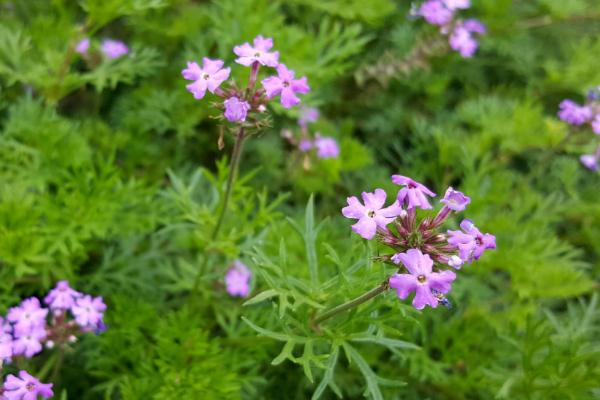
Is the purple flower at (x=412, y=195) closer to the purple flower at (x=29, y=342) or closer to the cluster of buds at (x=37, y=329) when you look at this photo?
the cluster of buds at (x=37, y=329)

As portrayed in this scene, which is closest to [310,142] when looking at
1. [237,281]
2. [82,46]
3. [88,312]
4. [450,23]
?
[237,281]

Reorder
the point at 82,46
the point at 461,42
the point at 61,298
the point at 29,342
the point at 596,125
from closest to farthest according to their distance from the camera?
the point at 29,342 < the point at 61,298 < the point at 596,125 < the point at 82,46 < the point at 461,42

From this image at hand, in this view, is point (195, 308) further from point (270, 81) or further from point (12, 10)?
point (12, 10)

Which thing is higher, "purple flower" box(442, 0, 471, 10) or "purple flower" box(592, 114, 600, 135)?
"purple flower" box(442, 0, 471, 10)

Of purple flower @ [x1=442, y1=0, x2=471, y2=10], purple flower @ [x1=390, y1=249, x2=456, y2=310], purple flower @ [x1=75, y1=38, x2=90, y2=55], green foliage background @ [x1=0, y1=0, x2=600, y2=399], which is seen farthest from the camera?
purple flower @ [x1=442, y1=0, x2=471, y2=10]

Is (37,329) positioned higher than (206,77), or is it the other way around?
(206,77)

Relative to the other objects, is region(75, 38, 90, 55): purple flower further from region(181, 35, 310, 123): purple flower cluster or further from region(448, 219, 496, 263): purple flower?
region(448, 219, 496, 263): purple flower

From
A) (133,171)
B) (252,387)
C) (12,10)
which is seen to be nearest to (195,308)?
(252,387)

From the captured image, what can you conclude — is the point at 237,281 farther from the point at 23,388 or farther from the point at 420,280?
the point at 420,280

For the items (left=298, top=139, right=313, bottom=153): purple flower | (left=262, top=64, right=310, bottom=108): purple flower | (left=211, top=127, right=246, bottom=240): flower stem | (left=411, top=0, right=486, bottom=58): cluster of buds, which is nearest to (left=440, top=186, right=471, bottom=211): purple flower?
(left=262, top=64, right=310, bottom=108): purple flower
